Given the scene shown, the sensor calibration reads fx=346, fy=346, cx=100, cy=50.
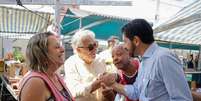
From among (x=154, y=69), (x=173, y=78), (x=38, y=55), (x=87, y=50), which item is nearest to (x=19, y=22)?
(x=87, y=50)

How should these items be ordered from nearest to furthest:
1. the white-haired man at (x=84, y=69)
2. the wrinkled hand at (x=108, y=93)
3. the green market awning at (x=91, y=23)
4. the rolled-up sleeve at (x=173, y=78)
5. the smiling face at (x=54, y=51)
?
1. the rolled-up sleeve at (x=173, y=78)
2. the smiling face at (x=54, y=51)
3. the wrinkled hand at (x=108, y=93)
4. the white-haired man at (x=84, y=69)
5. the green market awning at (x=91, y=23)

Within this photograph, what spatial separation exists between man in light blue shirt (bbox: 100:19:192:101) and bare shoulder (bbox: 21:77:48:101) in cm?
60

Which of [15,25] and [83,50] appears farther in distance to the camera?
[15,25]

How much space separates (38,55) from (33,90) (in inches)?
10.5

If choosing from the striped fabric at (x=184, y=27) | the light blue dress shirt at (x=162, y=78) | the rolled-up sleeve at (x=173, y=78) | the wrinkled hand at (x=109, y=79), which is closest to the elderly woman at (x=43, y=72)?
the wrinkled hand at (x=109, y=79)

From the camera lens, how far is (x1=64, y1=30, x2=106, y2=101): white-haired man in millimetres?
2895

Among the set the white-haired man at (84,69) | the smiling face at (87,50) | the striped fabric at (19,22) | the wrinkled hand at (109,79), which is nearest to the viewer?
the wrinkled hand at (109,79)

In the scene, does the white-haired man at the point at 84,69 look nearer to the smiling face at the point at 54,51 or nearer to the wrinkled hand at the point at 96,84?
the wrinkled hand at the point at 96,84

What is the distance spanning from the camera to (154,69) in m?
2.05

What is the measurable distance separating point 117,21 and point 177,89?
25.8 feet

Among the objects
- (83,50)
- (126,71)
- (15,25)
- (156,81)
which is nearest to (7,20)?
(15,25)

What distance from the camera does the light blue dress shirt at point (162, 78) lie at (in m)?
1.96

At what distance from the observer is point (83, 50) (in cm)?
313

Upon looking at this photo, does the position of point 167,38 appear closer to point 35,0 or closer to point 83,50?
point 35,0
